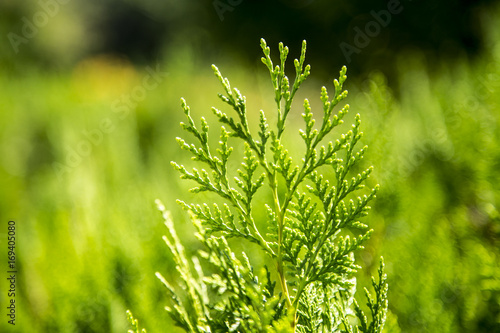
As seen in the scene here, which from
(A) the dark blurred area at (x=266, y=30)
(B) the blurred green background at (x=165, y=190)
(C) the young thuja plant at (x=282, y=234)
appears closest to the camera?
(C) the young thuja plant at (x=282, y=234)

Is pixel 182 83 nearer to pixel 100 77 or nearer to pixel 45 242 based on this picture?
pixel 100 77

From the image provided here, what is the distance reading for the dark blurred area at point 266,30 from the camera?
5.81 m

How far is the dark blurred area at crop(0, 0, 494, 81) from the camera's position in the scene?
5.81 m

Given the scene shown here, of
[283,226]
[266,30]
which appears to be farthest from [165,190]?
[266,30]

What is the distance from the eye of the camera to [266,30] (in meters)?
7.35

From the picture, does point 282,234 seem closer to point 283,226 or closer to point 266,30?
point 283,226

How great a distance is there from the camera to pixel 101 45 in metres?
9.43

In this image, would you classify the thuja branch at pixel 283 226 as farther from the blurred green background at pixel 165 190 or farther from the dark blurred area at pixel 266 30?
the dark blurred area at pixel 266 30

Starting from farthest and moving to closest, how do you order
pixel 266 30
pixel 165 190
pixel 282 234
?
pixel 266 30
pixel 165 190
pixel 282 234

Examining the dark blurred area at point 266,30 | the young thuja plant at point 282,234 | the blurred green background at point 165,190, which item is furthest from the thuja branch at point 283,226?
the dark blurred area at point 266,30

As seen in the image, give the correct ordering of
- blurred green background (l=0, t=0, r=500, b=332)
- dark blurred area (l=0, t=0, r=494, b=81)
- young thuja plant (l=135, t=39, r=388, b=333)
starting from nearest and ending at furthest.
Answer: young thuja plant (l=135, t=39, r=388, b=333) → blurred green background (l=0, t=0, r=500, b=332) → dark blurred area (l=0, t=0, r=494, b=81)

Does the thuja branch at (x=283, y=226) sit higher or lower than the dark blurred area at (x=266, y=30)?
lower

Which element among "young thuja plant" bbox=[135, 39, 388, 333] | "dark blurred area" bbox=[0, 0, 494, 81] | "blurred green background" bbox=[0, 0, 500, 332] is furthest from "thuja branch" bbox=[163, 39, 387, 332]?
"dark blurred area" bbox=[0, 0, 494, 81]

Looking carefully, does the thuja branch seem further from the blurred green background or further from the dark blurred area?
the dark blurred area
